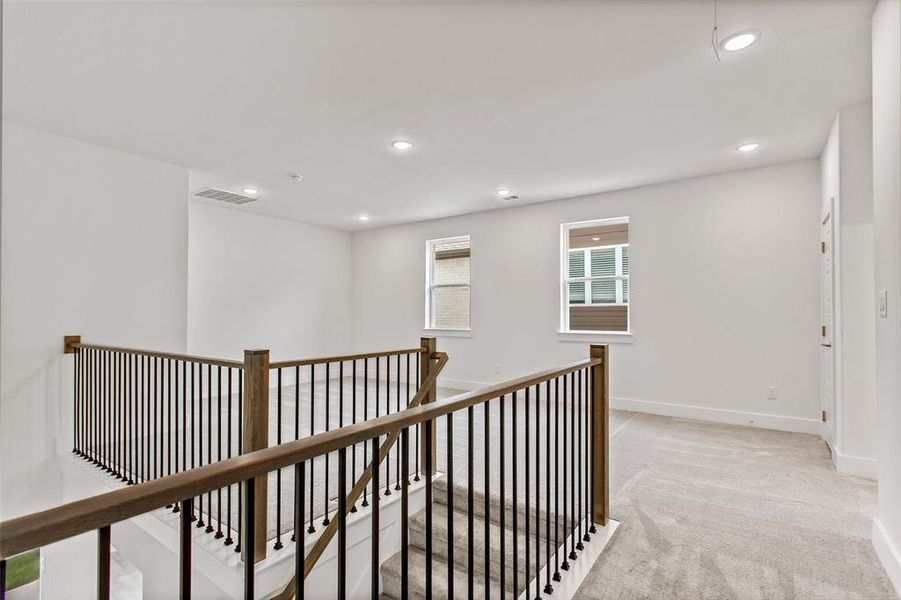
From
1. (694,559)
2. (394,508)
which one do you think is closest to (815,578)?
(694,559)

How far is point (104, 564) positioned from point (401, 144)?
3.37 m

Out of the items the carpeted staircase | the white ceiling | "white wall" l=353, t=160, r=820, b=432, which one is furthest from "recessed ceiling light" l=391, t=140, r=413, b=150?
the carpeted staircase

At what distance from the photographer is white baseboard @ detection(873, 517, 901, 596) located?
1811mm

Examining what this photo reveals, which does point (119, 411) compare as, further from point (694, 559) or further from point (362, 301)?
point (362, 301)

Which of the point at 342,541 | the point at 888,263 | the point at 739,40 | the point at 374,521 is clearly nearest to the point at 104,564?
the point at 342,541

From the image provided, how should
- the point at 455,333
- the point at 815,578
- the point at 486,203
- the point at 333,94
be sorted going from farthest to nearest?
the point at 455,333 < the point at 486,203 < the point at 333,94 < the point at 815,578

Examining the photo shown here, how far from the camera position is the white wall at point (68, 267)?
10.5 feet

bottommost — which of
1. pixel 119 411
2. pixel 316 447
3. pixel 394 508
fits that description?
pixel 394 508

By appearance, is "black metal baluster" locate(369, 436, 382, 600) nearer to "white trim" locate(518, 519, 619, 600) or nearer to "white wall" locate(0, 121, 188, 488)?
"white trim" locate(518, 519, 619, 600)

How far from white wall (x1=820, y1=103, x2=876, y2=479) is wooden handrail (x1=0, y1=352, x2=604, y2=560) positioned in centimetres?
346

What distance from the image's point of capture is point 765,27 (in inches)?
84.4

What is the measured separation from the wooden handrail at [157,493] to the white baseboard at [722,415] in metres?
4.34

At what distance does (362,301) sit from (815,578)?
6455mm

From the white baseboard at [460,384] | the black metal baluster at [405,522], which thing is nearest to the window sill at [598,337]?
the white baseboard at [460,384]
